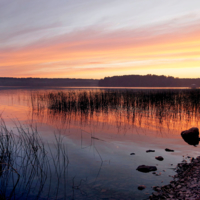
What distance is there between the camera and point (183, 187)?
128 inches

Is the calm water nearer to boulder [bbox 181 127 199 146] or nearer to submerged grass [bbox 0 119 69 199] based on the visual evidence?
submerged grass [bbox 0 119 69 199]

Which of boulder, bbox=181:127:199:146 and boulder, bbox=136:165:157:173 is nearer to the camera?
boulder, bbox=136:165:157:173

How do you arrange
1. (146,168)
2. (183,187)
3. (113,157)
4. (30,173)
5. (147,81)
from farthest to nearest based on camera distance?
(147,81), (113,157), (146,168), (30,173), (183,187)

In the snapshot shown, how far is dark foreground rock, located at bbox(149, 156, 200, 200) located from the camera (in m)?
2.96

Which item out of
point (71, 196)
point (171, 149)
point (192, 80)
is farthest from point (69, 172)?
point (192, 80)

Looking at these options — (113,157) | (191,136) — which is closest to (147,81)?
(191,136)

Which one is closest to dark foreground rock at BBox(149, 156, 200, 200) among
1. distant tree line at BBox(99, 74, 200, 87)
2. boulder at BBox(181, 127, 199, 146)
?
boulder at BBox(181, 127, 199, 146)

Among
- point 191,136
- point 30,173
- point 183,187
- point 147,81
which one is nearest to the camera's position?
point 183,187

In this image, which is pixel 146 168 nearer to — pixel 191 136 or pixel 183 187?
pixel 183 187

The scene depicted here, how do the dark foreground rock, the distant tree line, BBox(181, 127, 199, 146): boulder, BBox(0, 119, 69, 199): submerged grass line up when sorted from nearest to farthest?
the dark foreground rock
BBox(0, 119, 69, 199): submerged grass
BBox(181, 127, 199, 146): boulder
the distant tree line

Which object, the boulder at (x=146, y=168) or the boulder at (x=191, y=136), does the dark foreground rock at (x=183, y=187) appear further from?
the boulder at (x=191, y=136)

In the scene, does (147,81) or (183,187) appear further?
(147,81)

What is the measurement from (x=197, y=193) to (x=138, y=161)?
1874 mm

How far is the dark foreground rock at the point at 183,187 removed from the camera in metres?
2.96
